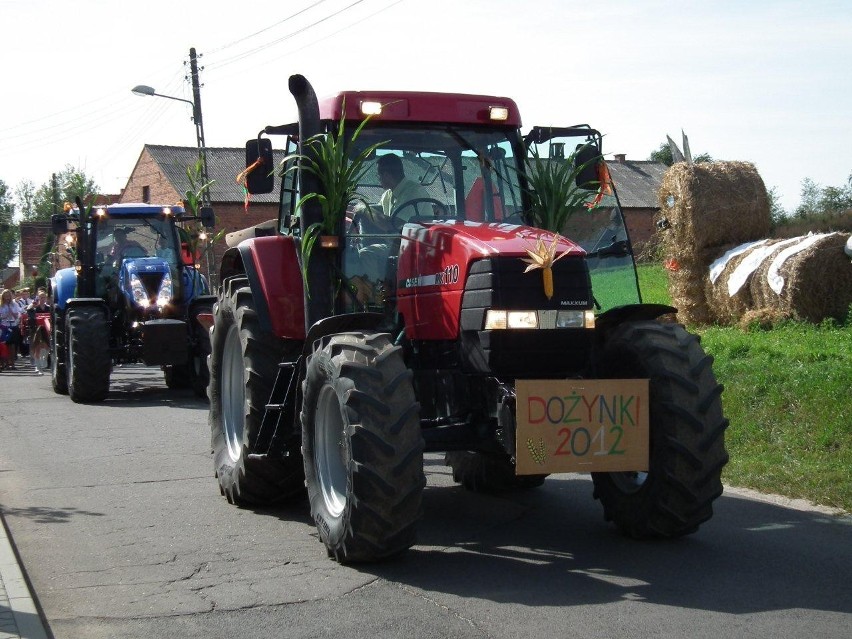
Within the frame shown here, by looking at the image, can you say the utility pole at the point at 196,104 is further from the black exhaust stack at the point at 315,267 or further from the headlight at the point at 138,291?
the black exhaust stack at the point at 315,267

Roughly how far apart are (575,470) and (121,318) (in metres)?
11.5

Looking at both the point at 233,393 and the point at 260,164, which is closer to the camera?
the point at 260,164

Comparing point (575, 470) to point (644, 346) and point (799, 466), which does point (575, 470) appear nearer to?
point (644, 346)

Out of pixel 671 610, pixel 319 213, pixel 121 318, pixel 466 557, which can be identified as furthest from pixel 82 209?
pixel 671 610

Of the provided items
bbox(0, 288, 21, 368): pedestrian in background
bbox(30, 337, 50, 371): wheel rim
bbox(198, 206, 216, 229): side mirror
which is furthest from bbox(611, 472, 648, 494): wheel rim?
bbox(0, 288, 21, 368): pedestrian in background

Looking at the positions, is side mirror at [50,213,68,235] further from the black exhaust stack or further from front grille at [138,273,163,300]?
the black exhaust stack

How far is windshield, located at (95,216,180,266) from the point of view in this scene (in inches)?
645

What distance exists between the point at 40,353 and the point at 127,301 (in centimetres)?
714

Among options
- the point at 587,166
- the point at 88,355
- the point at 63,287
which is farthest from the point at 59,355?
the point at 587,166

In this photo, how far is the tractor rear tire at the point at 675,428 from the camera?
5.93 m

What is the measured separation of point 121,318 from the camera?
635 inches

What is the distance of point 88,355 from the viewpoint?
14789 millimetres

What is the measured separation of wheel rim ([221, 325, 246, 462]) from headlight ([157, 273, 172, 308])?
757cm

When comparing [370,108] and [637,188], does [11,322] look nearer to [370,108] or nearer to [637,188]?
[370,108]
